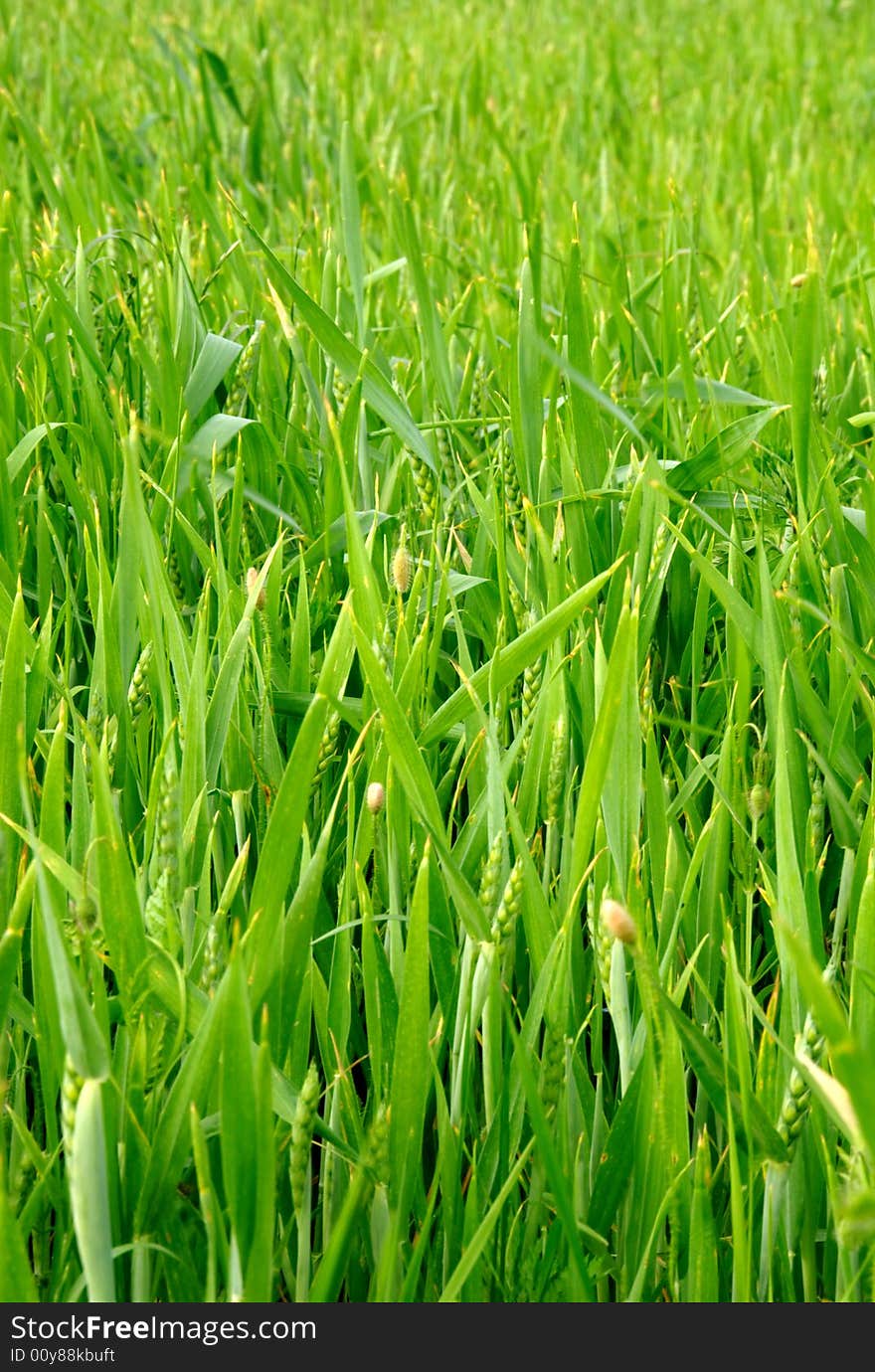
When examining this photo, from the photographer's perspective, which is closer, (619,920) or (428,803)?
(619,920)

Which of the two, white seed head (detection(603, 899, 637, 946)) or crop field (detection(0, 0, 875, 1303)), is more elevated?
white seed head (detection(603, 899, 637, 946))

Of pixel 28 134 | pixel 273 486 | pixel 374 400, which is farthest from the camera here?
pixel 28 134

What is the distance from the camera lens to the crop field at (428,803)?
0.63m

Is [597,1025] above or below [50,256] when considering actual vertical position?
below

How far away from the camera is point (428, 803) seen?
73 cm

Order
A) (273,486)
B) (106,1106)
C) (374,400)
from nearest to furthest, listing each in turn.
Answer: (106,1106) < (374,400) < (273,486)

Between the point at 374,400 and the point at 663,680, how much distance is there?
1.13 feet

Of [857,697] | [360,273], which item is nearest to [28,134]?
[360,273]

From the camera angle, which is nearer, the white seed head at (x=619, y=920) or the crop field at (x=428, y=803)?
the white seed head at (x=619, y=920)

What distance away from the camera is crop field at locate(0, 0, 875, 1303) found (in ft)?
2.06

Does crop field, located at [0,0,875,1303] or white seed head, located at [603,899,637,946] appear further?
crop field, located at [0,0,875,1303]

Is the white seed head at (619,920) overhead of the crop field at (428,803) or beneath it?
overhead

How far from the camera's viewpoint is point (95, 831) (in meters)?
0.70

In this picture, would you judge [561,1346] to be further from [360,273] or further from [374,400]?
[360,273]
